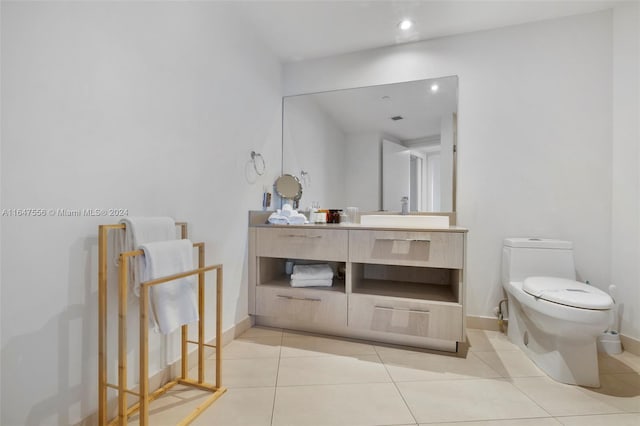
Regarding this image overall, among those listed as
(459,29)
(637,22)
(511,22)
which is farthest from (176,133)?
(637,22)

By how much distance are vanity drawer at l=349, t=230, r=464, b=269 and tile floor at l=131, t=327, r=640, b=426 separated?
582mm

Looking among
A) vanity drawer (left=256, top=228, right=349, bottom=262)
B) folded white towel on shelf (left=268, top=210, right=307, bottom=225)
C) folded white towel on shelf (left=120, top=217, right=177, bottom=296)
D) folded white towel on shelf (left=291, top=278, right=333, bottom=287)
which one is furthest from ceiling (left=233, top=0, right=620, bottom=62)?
folded white towel on shelf (left=291, top=278, right=333, bottom=287)

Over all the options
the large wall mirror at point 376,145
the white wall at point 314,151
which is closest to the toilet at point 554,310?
the large wall mirror at point 376,145

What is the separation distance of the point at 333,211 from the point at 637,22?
7.58 feet

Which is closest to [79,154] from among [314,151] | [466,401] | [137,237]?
[137,237]

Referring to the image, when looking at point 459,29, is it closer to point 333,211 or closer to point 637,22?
point 637,22

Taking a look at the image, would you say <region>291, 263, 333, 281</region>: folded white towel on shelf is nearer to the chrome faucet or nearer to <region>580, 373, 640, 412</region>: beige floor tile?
the chrome faucet

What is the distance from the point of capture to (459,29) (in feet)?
7.52

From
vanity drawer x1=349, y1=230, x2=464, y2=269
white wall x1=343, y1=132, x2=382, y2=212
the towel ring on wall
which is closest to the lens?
vanity drawer x1=349, y1=230, x2=464, y2=269

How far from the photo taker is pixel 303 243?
214cm

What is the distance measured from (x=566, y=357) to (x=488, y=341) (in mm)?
542

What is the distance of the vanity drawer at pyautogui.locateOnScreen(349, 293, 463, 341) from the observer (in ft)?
5.98

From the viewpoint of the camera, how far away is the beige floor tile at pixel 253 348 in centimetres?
188

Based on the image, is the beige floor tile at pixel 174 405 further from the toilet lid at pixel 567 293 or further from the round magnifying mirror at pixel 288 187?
the toilet lid at pixel 567 293
